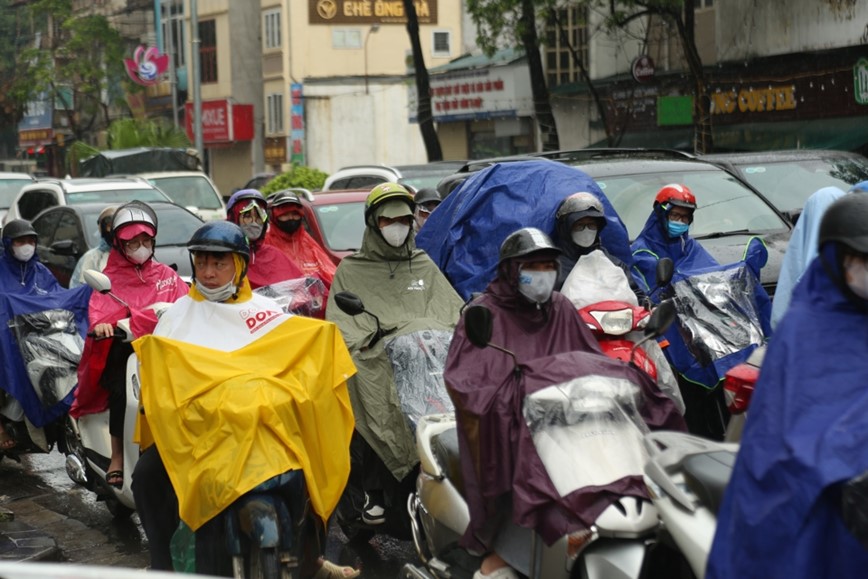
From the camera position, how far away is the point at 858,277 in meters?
3.26

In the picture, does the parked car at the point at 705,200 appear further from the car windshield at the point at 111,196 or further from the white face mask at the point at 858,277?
the car windshield at the point at 111,196

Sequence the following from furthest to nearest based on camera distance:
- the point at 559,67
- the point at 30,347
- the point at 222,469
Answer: the point at 559,67, the point at 30,347, the point at 222,469

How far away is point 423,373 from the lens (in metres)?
6.40

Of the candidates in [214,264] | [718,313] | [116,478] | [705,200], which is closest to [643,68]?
[705,200]

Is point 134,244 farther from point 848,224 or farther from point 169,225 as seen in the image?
point 169,225

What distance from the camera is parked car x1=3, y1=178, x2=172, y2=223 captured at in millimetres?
17375

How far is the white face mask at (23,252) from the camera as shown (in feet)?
28.8

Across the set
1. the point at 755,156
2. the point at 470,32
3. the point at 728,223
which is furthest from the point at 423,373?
the point at 470,32

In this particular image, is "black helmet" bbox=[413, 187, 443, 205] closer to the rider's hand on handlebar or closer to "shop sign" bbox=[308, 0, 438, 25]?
the rider's hand on handlebar

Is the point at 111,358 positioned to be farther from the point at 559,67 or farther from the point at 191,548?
the point at 559,67

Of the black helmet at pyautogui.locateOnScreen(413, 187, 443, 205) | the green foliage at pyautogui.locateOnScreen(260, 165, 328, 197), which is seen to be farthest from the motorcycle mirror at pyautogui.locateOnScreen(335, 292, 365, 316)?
the green foliage at pyautogui.locateOnScreen(260, 165, 328, 197)

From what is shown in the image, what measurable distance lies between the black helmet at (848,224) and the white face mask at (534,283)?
1671 millimetres

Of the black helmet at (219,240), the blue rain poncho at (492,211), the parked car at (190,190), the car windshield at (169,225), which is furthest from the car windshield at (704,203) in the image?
the parked car at (190,190)

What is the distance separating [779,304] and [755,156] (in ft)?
17.9
